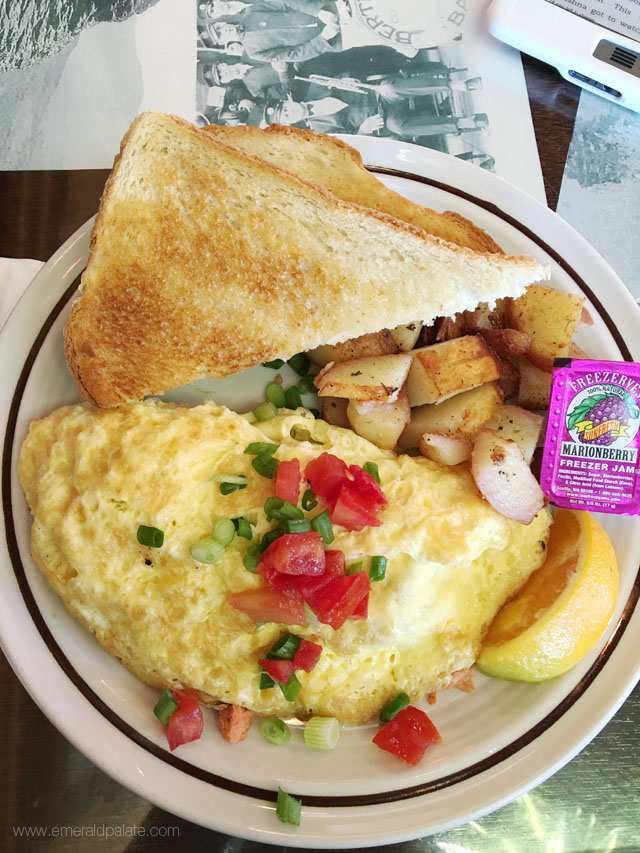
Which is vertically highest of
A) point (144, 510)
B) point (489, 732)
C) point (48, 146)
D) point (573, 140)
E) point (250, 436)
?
point (573, 140)

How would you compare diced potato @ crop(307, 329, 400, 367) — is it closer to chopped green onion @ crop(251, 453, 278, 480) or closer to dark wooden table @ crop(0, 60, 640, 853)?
chopped green onion @ crop(251, 453, 278, 480)

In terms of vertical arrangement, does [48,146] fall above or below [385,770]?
above

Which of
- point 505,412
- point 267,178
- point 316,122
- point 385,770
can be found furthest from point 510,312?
point 385,770

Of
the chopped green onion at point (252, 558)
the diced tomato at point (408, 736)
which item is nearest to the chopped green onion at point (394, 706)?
the diced tomato at point (408, 736)

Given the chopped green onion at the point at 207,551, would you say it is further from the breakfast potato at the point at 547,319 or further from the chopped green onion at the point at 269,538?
the breakfast potato at the point at 547,319

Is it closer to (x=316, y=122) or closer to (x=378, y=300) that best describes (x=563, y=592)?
(x=378, y=300)

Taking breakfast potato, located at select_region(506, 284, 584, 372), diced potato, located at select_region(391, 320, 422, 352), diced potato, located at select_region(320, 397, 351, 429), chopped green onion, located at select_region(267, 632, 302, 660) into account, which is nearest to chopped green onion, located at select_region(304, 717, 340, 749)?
chopped green onion, located at select_region(267, 632, 302, 660)

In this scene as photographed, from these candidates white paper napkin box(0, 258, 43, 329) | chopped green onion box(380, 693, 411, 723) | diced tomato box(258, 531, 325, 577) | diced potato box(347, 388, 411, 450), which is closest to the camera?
diced tomato box(258, 531, 325, 577)
